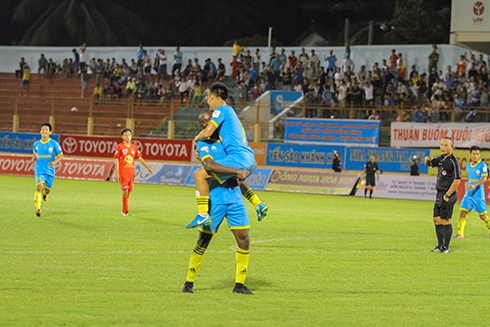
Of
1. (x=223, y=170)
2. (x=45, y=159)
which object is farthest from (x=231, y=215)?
(x=45, y=159)

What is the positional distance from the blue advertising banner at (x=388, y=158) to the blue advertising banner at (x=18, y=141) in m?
17.5

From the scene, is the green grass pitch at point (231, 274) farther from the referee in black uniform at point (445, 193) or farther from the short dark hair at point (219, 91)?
the short dark hair at point (219, 91)

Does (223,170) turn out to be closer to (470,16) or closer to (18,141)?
(470,16)

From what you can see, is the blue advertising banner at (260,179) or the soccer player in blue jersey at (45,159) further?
the blue advertising banner at (260,179)

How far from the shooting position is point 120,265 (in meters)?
9.56

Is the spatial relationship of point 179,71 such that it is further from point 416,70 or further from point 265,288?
point 265,288

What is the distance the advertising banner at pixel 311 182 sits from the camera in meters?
30.5

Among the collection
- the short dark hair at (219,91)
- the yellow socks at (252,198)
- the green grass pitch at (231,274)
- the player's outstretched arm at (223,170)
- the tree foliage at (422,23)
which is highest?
the tree foliage at (422,23)

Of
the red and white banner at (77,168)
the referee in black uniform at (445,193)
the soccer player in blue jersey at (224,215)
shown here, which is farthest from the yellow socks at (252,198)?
the red and white banner at (77,168)

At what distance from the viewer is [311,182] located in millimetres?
31344

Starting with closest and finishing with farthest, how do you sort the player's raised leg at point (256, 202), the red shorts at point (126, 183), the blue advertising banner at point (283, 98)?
the player's raised leg at point (256, 202) → the red shorts at point (126, 183) → the blue advertising banner at point (283, 98)

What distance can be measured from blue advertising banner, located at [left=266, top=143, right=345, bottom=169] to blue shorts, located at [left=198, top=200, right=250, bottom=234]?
25.0 m

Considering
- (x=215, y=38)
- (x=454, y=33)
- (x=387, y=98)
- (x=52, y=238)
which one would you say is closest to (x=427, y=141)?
(x=387, y=98)

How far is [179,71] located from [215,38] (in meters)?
25.7
